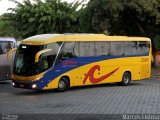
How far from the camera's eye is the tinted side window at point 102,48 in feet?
87.0

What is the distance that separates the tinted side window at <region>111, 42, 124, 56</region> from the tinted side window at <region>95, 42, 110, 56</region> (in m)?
0.41

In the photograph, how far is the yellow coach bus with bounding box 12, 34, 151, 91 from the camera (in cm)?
2327

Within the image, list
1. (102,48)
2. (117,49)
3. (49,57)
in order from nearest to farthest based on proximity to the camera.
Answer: (49,57) → (102,48) → (117,49)

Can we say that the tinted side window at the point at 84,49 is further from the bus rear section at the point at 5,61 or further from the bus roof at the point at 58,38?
the bus rear section at the point at 5,61

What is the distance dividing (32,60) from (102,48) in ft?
16.7

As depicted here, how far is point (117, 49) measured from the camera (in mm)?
27734

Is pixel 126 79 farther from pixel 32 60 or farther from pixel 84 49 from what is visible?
pixel 32 60

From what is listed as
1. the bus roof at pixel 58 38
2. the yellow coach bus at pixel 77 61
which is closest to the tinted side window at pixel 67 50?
the yellow coach bus at pixel 77 61

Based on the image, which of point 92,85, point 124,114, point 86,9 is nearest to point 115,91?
point 92,85

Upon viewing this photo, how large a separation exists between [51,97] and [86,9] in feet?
57.8

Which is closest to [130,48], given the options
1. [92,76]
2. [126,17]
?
[92,76]

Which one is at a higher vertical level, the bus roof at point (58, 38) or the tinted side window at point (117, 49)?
the bus roof at point (58, 38)

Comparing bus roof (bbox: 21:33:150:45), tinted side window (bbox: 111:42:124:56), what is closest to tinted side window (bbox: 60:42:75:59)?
bus roof (bbox: 21:33:150:45)

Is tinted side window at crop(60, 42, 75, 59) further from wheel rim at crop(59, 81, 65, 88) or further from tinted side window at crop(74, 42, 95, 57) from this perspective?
wheel rim at crop(59, 81, 65, 88)
